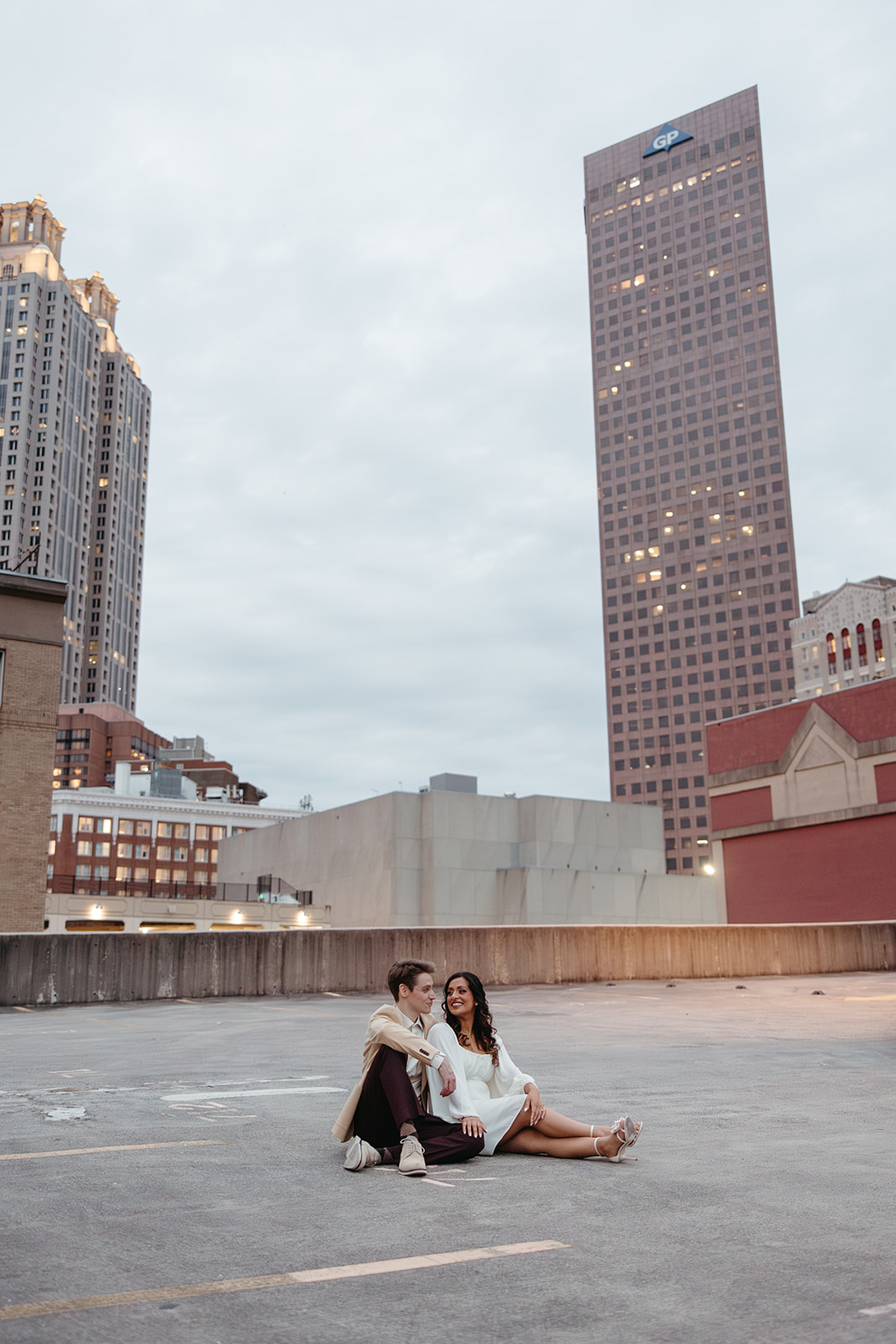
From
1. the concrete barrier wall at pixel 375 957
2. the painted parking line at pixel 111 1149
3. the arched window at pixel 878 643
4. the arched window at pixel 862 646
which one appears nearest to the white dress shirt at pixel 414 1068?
the painted parking line at pixel 111 1149

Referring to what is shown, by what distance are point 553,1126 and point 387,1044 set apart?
1.15m

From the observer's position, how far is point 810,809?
44250mm

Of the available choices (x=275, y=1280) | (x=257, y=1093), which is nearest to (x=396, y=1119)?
(x=275, y=1280)

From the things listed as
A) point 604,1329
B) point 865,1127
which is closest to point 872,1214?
point 604,1329

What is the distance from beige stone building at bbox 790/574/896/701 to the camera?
140 m

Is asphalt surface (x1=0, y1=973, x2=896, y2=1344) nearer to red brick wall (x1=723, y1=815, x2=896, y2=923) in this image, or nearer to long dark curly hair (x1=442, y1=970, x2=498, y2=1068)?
Result: long dark curly hair (x1=442, y1=970, x2=498, y2=1068)

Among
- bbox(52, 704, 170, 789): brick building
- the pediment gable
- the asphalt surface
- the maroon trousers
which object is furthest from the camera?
bbox(52, 704, 170, 789): brick building

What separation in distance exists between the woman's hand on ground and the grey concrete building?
192ft

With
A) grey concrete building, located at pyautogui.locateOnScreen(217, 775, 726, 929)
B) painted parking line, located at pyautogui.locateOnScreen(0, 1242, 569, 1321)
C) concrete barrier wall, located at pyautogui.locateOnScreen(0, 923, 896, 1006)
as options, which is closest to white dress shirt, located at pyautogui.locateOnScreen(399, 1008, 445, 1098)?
painted parking line, located at pyautogui.locateOnScreen(0, 1242, 569, 1321)

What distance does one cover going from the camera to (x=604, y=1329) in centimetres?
376

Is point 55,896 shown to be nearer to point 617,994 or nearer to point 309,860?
point 309,860

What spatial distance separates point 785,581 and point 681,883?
402ft

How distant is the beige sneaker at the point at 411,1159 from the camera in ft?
20.8

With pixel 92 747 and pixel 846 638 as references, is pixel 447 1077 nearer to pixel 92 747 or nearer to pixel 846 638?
pixel 846 638
